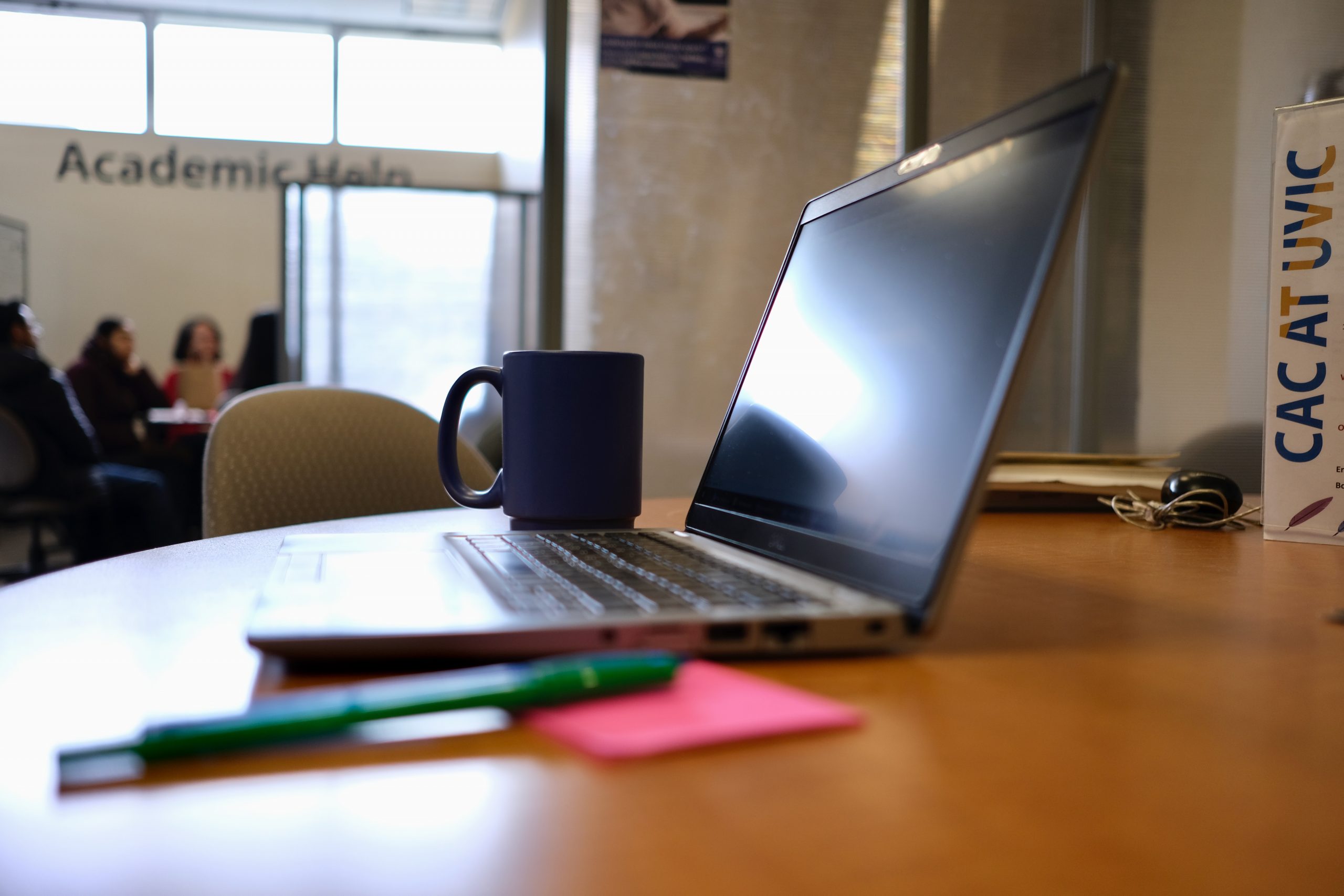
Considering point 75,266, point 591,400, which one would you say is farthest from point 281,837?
point 75,266

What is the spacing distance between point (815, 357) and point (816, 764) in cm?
34

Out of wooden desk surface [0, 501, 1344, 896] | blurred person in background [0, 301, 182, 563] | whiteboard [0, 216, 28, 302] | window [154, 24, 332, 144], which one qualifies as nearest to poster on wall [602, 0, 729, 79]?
→ blurred person in background [0, 301, 182, 563]

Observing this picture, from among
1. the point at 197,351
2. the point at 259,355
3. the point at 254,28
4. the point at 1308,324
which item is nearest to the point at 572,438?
the point at 1308,324

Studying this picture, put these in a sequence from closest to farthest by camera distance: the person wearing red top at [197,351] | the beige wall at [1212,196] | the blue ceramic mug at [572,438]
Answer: the blue ceramic mug at [572,438] → the beige wall at [1212,196] → the person wearing red top at [197,351]

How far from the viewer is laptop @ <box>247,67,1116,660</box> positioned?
1.21ft

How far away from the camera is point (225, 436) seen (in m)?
1.10

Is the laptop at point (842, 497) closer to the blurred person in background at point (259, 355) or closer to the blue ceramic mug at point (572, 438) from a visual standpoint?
the blue ceramic mug at point (572, 438)

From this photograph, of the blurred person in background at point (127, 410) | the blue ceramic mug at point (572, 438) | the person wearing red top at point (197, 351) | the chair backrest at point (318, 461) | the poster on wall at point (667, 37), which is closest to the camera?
the blue ceramic mug at point (572, 438)

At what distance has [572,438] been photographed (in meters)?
0.67

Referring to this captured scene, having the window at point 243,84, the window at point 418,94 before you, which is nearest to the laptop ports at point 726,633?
the window at point 418,94

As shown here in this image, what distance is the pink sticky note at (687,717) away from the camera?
28 cm

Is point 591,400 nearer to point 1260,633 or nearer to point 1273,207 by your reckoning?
point 1260,633

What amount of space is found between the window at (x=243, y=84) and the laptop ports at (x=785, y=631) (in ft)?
23.1

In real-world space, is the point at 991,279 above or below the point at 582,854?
above
